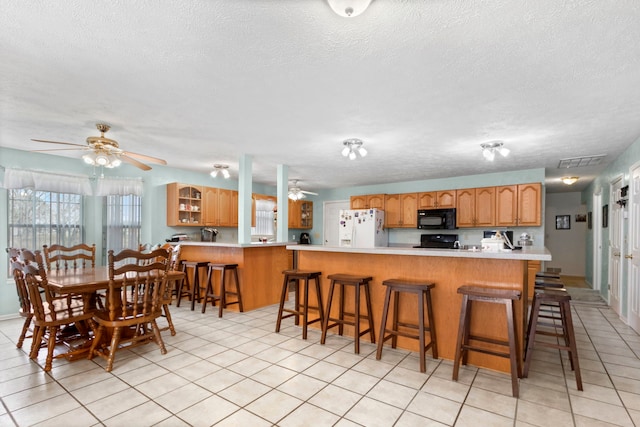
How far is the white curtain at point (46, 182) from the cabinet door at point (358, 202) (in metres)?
5.11

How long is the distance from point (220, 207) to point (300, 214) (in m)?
2.48

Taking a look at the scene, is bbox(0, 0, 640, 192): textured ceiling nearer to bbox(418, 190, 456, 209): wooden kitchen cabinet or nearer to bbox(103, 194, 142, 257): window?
bbox(103, 194, 142, 257): window

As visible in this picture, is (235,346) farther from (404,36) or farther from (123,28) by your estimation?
(404,36)

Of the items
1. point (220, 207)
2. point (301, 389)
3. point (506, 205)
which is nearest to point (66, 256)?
point (220, 207)

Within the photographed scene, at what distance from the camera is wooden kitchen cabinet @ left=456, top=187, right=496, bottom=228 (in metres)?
6.02

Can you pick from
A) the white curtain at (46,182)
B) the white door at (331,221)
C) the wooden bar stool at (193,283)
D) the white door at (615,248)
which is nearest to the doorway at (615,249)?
the white door at (615,248)

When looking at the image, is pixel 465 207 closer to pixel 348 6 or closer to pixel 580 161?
pixel 580 161

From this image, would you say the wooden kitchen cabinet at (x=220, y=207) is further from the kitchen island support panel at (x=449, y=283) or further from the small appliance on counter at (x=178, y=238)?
the kitchen island support panel at (x=449, y=283)

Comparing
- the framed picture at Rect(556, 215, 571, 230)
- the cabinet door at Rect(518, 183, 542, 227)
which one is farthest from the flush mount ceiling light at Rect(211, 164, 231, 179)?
the framed picture at Rect(556, 215, 571, 230)

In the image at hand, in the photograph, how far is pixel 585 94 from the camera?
2637 mm

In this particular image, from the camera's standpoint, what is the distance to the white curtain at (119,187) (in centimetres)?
521

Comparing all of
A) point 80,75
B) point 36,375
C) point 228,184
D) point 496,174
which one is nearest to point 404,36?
point 80,75

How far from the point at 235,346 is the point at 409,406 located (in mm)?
1821

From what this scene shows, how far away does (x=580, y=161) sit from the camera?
5.04 m
